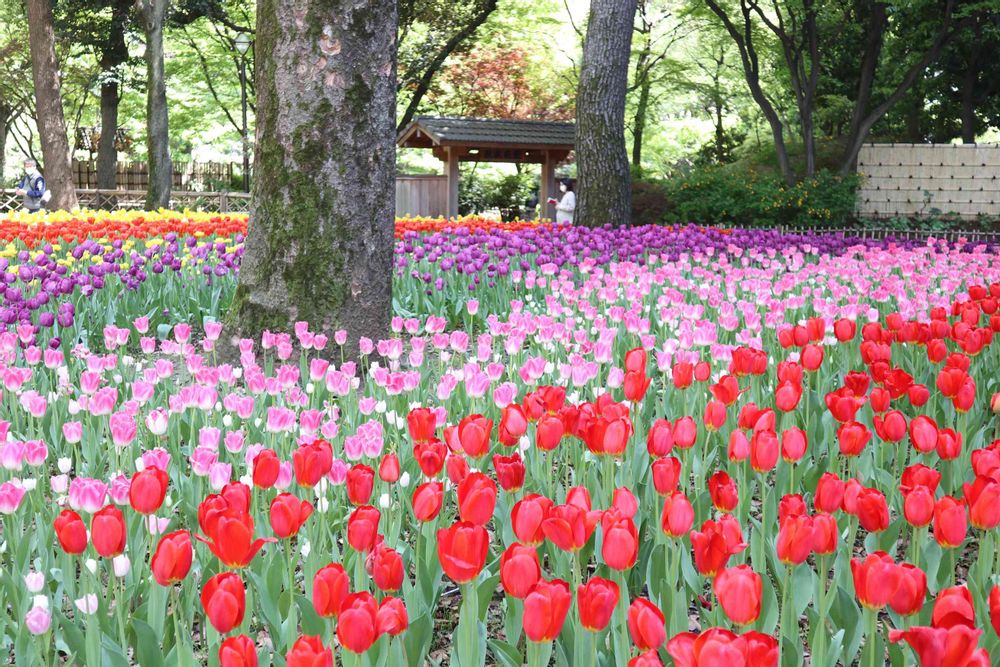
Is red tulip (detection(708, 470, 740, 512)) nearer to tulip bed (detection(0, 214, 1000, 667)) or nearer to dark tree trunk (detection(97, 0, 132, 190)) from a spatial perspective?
tulip bed (detection(0, 214, 1000, 667))

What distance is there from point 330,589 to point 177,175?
3974 centimetres

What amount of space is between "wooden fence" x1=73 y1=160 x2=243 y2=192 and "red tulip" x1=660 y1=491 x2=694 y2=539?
36812 mm

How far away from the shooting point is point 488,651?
2.93 meters

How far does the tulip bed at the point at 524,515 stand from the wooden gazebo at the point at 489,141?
67.8 feet

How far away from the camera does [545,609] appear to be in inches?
66.4

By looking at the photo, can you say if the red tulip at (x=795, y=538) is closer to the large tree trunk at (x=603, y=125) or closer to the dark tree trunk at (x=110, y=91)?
the large tree trunk at (x=603, y=125)

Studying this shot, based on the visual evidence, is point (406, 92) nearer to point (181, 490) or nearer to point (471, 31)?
point (471, 31)

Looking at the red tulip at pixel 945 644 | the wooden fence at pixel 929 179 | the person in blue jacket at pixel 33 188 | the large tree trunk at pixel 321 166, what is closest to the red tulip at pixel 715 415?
the red tulip at pixel 945 644

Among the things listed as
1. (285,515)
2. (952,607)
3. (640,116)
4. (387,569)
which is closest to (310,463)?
(285,515)

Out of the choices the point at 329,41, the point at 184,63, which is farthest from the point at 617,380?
the point at 184,63

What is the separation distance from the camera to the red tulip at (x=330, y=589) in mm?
1825

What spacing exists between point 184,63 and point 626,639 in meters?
35.6

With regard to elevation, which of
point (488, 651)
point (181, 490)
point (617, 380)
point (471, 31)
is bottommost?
point (488, 651)

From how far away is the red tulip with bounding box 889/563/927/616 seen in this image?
69.4 inches
